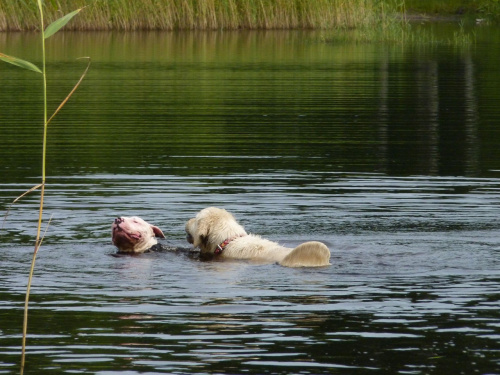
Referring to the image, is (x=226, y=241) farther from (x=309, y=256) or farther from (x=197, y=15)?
(x=197, y=15)

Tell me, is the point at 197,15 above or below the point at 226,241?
above

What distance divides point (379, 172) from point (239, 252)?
6.08 m

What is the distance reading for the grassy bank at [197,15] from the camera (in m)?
44.7

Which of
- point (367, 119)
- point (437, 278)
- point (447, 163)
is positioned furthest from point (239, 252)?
point (367, 119)

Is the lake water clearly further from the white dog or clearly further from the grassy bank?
the grassy bank

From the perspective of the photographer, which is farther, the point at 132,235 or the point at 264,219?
the point at 264,219

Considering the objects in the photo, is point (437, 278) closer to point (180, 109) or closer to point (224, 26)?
point (180, 109)

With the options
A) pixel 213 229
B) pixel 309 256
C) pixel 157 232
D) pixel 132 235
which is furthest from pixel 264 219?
pixel 309 256

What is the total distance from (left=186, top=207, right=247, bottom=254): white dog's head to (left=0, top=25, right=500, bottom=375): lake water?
0.31 meters

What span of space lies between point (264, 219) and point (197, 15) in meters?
34.5

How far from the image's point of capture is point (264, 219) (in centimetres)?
1277

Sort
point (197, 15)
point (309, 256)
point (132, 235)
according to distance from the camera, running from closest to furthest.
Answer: point (309, 256) < point (132, 235) < point (197, 15)

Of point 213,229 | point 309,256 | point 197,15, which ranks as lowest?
point 309,256

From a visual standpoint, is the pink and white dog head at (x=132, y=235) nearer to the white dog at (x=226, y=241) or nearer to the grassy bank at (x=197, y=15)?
the white dog at (x=226, y=241)
